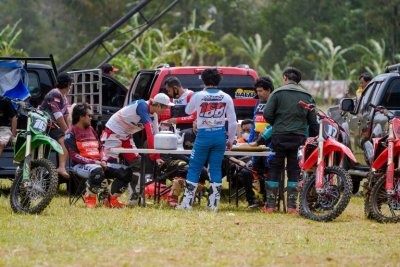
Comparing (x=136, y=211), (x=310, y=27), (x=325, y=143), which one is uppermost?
(x=310, y=27)

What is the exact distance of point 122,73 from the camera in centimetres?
4512

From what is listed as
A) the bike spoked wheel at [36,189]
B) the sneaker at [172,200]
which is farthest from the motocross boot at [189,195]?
the bike spoked wheel at [36,189]

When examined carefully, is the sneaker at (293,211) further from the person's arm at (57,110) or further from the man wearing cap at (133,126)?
the person's arm at (57,110)

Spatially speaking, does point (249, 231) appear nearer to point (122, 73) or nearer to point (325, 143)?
point (325, 143)

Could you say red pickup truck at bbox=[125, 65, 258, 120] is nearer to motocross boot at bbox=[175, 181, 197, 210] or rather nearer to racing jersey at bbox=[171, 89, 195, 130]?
racing jersey at bbox=[171, 89, 195, 130]

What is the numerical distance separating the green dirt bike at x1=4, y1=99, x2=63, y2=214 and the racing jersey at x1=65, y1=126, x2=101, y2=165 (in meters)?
0.99

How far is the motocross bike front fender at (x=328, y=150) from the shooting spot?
13070 mm

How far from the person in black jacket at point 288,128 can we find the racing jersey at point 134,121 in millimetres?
1480

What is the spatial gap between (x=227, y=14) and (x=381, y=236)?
61315 millimetres

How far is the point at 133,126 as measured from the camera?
1458 cm

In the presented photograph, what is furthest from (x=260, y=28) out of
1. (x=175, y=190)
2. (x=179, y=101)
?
(x=175, y=190)

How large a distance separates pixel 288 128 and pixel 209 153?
3.31 feet

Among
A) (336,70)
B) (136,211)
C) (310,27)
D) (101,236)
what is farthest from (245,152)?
(310,27)

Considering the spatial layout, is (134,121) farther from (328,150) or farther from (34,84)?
(34,84)
